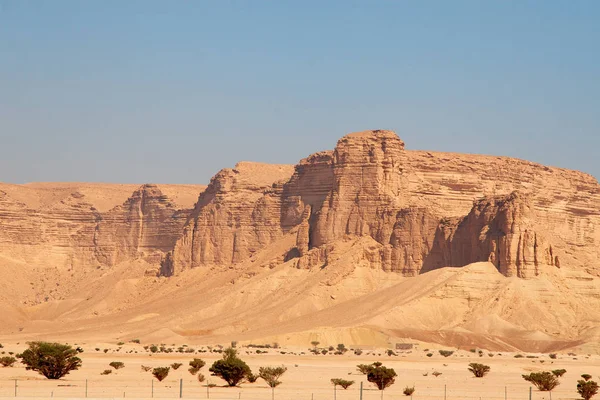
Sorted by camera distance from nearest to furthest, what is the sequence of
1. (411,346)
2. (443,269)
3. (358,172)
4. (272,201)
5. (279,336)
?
(411,346) → (279,336) → (443,269) → (358,172) → (272,201)

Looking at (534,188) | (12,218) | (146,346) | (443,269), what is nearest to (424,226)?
(443,269)

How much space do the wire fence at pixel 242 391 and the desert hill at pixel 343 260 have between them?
46.2 metres

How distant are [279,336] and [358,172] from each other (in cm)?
3275

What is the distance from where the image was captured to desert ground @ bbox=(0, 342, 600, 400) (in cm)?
6288

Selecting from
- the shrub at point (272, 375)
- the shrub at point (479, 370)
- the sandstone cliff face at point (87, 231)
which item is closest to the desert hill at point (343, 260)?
the sandstone cliff face at point (87, 231)

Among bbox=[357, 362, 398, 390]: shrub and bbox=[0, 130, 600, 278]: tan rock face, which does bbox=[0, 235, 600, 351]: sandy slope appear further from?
bbox=[357, 362, 398, 390]: shrub

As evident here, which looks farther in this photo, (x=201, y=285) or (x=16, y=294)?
(x=16, y=294)

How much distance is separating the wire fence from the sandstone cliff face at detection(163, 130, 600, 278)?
6088 centimetres

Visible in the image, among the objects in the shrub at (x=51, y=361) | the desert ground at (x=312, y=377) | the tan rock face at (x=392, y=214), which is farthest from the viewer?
the tan rock face at (x=392, y=214)

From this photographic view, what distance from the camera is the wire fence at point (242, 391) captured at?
60562 millimetres

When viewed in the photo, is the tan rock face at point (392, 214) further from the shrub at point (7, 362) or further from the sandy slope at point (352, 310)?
the shrub at point (7, 362)

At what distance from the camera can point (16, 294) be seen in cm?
17650

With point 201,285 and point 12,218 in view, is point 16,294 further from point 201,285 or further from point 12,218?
point 201,285

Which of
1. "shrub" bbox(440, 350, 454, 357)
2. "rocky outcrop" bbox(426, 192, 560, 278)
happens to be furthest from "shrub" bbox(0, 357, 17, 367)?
"rocky outcrop" bbox(426, 192, 560, 278)
